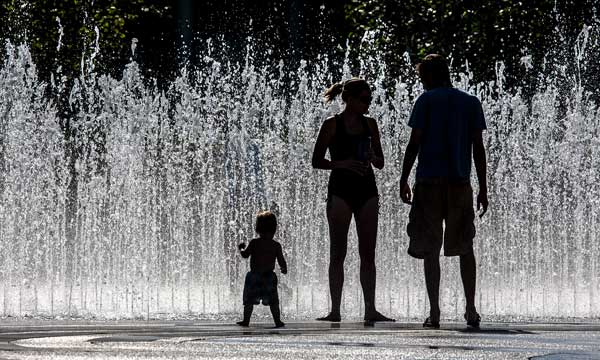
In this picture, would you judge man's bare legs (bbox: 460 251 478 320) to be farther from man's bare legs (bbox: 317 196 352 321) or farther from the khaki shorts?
man's bare legs (bbox: 317 196 352 321)

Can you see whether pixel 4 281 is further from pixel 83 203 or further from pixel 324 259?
pixel 83 203

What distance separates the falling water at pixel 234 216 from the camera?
1182 cm

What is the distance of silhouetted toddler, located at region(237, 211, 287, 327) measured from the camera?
Result: 26.7 ft

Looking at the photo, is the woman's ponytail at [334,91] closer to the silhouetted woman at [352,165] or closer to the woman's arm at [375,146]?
the silhouetted woman at [352,165]

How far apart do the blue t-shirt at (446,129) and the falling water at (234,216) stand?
2.08m

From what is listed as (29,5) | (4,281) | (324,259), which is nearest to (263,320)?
(4,281)

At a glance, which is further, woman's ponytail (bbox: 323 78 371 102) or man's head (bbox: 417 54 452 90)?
woman's ponytail (bbox: 323 78 371 102)

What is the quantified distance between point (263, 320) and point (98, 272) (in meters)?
4.79

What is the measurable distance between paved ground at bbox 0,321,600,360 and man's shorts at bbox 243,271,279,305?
0.14 meters

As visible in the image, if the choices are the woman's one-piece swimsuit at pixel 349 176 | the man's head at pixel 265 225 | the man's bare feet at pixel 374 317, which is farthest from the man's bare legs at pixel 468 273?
the man's head at pixel 265 225

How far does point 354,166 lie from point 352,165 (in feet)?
0.04

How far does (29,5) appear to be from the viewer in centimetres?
2730

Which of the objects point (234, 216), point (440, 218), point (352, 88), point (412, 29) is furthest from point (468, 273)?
point (412, 29)

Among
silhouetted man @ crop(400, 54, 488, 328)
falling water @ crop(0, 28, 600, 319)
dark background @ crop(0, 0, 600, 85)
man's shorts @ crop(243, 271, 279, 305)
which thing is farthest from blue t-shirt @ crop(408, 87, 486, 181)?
dark background @ crop(0, 0, 600, 85)
